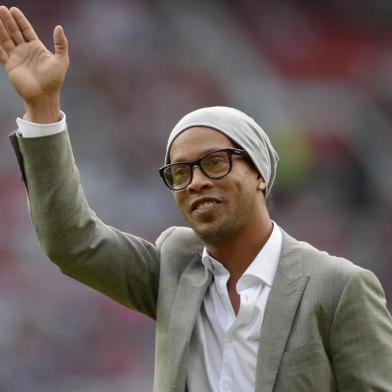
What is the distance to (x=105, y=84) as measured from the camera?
6074 millimetres

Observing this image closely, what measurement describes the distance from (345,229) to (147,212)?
123 centimetres

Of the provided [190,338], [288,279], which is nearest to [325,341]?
[288,279]

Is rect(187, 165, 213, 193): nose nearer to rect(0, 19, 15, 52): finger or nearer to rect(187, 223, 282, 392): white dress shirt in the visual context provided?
rect(187, 223, 282, 392): white dress shirt

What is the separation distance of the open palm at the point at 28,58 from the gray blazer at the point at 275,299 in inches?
3.9

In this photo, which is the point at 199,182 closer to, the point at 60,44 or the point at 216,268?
the point at 216,268

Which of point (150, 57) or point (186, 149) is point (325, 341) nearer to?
point (186, 149)

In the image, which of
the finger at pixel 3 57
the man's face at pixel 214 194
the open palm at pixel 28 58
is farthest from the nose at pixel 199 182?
the finger at pixel 3 57

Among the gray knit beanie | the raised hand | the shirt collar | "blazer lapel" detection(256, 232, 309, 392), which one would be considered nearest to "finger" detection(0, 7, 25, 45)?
the raised hand

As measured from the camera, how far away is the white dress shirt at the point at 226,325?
1865 mm

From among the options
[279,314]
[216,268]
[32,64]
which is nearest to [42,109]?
[32,64]

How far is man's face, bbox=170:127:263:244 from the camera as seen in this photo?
6.31 ft

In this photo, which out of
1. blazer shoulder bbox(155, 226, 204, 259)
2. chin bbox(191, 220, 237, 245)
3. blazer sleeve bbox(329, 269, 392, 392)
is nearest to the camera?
blazer sleeve bbox(329, 269, 392, 392)

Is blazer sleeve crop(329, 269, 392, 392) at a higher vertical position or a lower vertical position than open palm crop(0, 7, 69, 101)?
lower

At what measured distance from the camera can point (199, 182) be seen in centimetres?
192
